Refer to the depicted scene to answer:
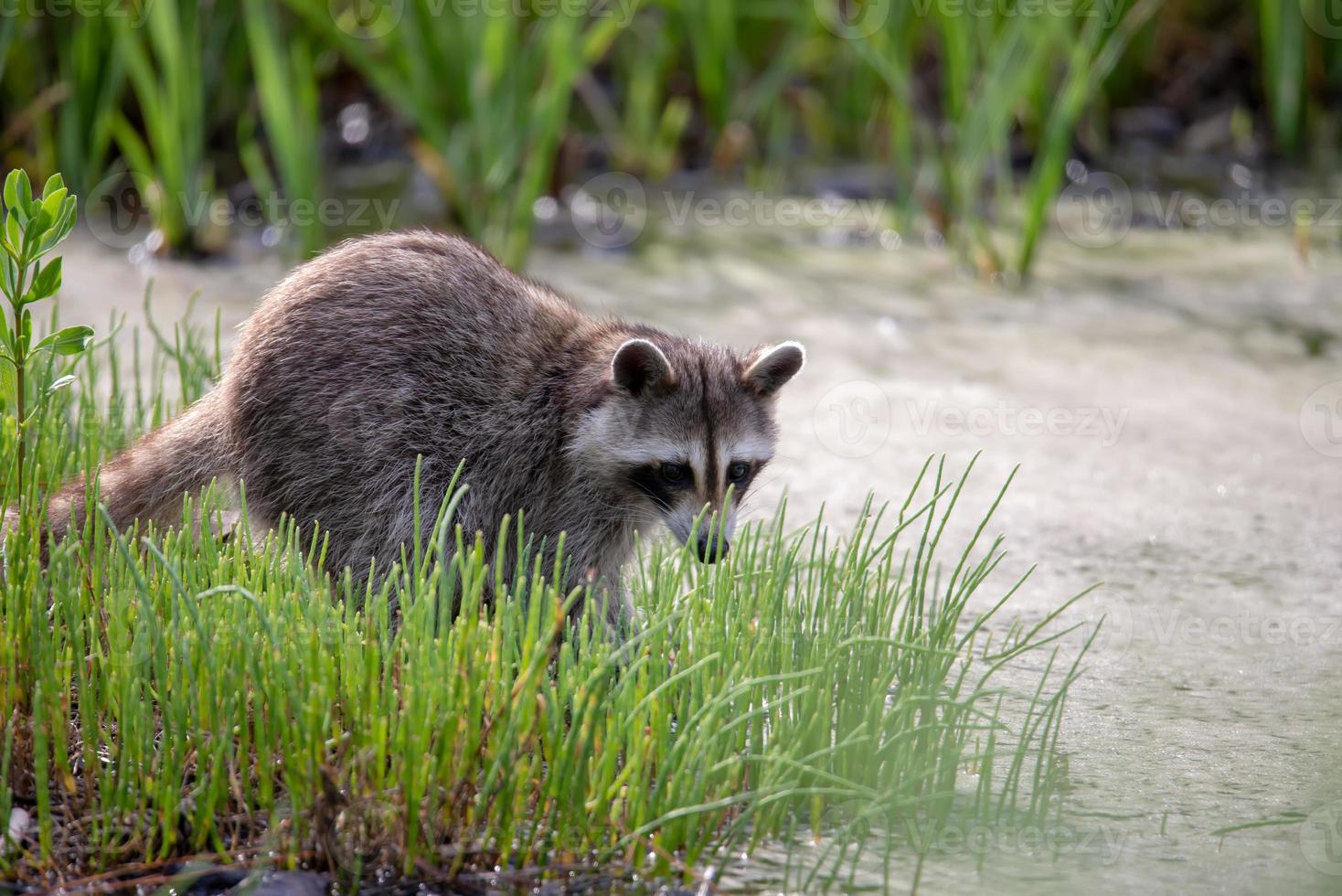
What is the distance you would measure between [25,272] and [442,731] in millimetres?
1526

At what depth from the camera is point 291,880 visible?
10.5ft

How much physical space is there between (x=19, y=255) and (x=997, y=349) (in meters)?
4.99

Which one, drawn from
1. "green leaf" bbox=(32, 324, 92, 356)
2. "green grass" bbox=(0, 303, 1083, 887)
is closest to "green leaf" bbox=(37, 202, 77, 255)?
"green leaf" bbox=(32, 324, 92, 356)

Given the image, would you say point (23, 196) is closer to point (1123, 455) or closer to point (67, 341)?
point (67, 341)

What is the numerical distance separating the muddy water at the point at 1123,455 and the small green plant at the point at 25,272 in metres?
1.98

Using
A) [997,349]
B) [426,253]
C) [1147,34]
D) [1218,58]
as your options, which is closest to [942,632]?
[426,253]

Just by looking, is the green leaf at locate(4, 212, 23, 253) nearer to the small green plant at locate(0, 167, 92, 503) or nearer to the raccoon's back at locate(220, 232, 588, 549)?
the small green plant at locate(0, 167, 92, 503)

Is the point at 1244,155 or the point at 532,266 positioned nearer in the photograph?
the point at 532,266

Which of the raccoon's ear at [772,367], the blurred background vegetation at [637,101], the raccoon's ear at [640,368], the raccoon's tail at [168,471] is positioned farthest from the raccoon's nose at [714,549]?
the blurred background vegetation at [637,101]

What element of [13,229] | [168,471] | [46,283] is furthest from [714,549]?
[13,229]

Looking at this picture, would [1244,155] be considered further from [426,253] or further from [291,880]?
[291,880]

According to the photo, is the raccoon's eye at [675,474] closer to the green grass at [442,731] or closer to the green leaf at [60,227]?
the green grass at [442,731]

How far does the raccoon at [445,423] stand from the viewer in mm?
4410

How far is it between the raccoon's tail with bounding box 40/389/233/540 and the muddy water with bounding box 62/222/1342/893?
210 centimetres
